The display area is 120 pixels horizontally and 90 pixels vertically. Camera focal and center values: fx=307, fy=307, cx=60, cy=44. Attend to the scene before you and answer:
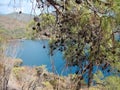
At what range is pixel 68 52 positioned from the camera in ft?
9.00

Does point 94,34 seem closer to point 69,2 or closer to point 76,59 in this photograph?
point 69,2

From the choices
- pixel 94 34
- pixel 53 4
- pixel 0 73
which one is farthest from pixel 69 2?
pixel 0 73

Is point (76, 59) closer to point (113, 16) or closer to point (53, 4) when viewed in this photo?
point (53, 4)

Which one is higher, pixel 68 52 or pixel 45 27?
pixel 45 27

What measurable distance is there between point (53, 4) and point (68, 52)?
29.8 inches

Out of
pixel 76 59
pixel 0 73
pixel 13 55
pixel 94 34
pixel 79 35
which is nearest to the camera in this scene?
pixel 94 34

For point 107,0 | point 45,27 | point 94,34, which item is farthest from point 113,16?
point 45,27

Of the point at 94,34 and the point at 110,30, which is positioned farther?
the point at 94,34

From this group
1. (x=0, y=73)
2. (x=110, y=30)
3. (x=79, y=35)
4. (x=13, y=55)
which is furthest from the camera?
(x=13, y=55)

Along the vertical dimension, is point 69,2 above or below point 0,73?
above

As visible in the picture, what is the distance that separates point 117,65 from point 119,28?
0.42 metres

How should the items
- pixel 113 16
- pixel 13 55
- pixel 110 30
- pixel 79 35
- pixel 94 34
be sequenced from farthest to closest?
pixel 13 55
pixel 79 35
pixel 94 34
pixel 110 30
pixel 113 16

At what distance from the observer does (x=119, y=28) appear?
212cm

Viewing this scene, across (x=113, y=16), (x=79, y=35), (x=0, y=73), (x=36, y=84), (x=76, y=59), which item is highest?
(x=113, y=16)
